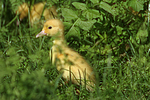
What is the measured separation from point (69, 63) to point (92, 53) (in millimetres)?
1062

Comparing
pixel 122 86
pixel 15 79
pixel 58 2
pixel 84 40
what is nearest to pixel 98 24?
pixel 84 40

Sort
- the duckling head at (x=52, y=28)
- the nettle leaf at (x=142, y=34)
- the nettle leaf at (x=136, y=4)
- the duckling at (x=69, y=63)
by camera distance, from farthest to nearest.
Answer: the duckling head at (x=52, y=28)
the nettle leaf at (x=142, y=34)
the nettle leaf at (x=136, y=4)
the duckling at (x=69, y=63)

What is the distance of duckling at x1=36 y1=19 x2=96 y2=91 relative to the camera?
2.41m

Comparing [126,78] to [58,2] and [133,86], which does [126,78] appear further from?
[58,2]

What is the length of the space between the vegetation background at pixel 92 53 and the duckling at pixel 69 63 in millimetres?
81

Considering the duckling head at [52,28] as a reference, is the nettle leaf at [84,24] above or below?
above

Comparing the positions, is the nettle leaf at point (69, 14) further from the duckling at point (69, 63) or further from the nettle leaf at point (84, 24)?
the duckling at point (69, 63)

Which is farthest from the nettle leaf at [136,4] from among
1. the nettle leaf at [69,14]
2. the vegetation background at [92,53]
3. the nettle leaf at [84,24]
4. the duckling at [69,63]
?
the duckling at [69,63]

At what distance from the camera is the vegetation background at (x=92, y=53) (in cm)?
218

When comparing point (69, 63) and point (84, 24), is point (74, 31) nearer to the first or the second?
point (84, 24)

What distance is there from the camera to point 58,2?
359 cm

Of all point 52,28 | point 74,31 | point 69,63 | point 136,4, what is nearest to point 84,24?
point 74,31

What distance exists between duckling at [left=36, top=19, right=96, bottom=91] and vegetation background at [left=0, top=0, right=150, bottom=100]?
0.08 m

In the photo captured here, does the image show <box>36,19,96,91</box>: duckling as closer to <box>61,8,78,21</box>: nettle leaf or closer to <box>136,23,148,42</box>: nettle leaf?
<box>61,8,78,21</box>: nettle leaf
